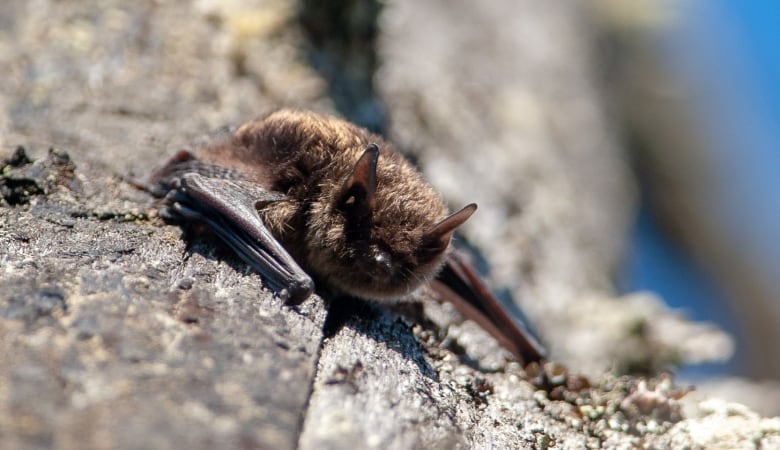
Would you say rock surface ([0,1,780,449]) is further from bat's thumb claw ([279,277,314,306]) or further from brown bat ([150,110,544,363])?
brown bat ([150,110,544,363])

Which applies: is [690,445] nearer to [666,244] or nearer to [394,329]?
[394,329]

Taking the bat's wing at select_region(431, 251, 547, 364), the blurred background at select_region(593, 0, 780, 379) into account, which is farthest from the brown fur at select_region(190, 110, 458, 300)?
the blurred background at select_region(593, 0, 780, 379)

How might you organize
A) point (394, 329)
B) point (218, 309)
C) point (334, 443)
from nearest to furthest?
point (334, 443) < point (218, 309) < point (394, 329)

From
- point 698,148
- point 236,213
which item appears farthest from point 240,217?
point 698,148

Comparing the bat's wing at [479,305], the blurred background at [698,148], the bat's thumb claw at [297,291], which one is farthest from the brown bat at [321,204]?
the blurred background at [698,148]

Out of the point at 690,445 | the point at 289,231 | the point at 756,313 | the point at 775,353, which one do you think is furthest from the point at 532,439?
the point at 756,313

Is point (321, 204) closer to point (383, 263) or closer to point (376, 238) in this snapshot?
point (376, 238)
